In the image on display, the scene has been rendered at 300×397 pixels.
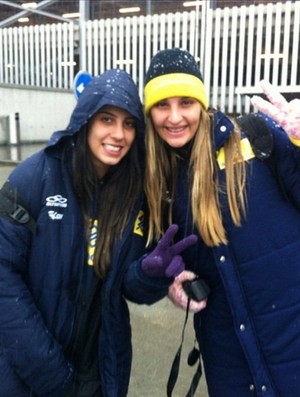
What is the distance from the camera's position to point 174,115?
1912 millimetres

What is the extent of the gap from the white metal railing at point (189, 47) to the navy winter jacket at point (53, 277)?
13.3 metres

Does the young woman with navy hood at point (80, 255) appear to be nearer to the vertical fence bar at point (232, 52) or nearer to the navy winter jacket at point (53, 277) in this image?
the navy winter jacket at point (53, 277)

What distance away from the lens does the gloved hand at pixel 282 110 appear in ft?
5.65

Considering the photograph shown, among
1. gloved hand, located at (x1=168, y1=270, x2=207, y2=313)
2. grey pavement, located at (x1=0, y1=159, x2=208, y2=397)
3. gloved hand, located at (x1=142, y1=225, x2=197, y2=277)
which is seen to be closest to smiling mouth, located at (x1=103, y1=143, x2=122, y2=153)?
gloved hand, located at (x1=142, y1=225, x2=197, y2=277)

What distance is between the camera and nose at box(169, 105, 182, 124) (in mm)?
1892

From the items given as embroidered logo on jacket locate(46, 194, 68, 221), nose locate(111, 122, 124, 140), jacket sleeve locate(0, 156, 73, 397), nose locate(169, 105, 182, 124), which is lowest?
jacket sleeve locate(0, 156, 73, 397)

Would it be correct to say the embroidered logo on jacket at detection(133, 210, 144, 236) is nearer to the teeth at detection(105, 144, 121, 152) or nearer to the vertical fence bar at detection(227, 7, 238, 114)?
the teeth at detection(105, 144, 121, 152)

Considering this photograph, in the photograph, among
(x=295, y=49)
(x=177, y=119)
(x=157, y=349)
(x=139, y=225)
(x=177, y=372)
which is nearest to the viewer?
(x=177, y=119)

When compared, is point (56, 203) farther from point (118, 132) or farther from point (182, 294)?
point (182, 294)

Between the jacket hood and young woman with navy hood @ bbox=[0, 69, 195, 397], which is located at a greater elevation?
the jacket hood

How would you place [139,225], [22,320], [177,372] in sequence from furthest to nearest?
[177,372] < [139,225] < [22,320]

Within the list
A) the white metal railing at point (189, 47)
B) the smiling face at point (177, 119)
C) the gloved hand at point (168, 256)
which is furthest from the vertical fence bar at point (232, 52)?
the gloved hand at point (168, 256)

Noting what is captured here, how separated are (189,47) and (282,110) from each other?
1696 centimetres

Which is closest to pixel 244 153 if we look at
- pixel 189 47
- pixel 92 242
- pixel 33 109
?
A: pixel 92 242
